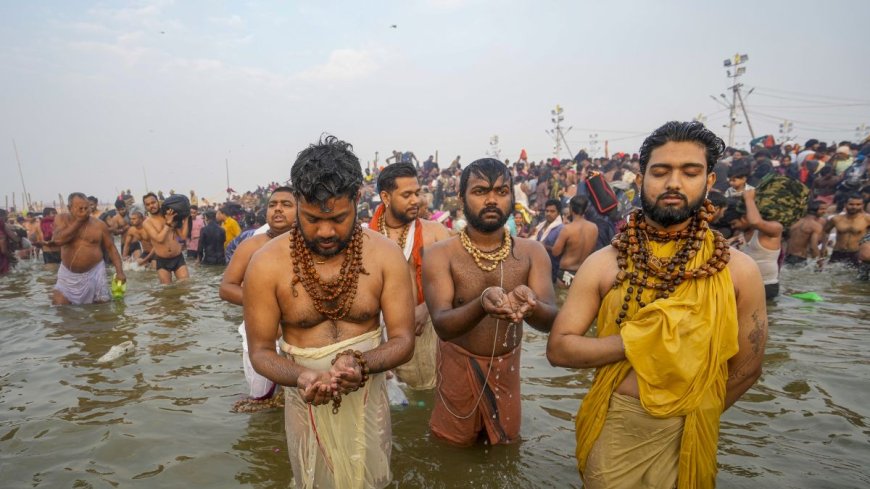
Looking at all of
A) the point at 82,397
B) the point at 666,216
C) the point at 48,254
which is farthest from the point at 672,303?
the point at 48,254

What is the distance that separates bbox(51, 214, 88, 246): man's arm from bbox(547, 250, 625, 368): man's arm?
30.2 ft

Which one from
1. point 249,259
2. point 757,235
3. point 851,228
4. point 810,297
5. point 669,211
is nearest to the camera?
point 669,211

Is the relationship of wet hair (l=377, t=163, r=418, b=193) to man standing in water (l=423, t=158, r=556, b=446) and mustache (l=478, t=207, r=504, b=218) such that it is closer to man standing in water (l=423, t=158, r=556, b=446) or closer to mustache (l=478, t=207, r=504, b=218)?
man standing in water (l=423, t=158, r=556, b=446)

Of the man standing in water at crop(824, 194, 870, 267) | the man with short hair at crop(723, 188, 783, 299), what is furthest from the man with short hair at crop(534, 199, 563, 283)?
the man standing in water at crop(824, 194, 870, 267)

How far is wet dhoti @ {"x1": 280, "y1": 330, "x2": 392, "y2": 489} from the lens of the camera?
274 centimetres

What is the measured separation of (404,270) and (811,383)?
4.86 meters

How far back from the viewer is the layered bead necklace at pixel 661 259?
232cm

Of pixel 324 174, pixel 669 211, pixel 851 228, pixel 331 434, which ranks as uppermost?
pixel 324 174

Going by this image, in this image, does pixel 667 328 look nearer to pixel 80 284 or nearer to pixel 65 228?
pixel 65 228

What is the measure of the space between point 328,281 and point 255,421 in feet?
8.66

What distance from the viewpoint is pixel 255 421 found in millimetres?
4660

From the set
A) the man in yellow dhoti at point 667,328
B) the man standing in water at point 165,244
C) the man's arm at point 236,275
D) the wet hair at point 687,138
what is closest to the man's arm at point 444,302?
the man in yellow dhoti at point 667,328

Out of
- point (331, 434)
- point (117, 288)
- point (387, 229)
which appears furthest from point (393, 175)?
point (117, 288)

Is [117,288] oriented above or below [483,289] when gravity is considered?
below
